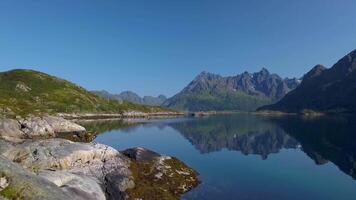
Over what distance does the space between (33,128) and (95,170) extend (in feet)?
218

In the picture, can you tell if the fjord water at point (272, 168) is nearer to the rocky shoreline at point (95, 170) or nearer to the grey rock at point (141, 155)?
the rocky shoreline at point (95, 170)

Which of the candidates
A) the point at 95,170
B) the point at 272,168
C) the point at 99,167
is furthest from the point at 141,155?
the point at 272,168

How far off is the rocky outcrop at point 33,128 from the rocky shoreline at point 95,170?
37236 mm

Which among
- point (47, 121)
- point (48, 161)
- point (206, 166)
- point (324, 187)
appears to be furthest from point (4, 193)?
point (47, 121)

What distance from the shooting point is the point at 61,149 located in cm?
4750

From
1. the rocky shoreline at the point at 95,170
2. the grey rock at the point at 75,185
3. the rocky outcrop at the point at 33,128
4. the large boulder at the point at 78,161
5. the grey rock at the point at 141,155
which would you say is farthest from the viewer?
the rocky outcrop at the point at 33,128

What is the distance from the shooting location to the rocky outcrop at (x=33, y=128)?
90625 mm

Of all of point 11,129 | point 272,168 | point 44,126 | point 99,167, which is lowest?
point 272,168

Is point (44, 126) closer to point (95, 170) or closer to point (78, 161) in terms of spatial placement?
point (78, 161)

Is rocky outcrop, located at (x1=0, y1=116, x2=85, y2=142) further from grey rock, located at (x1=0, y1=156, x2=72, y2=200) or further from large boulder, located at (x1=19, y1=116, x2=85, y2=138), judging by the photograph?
grey rock, located at (x1=0, y1=156, x2=72, y2=200)

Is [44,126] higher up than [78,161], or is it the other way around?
[44,126]

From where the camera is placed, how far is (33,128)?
105 metres

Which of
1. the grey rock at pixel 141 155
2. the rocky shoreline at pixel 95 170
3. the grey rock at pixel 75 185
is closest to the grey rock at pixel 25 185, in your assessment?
the rocky shoreline at pixel 95 170

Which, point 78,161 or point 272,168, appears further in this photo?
point 272,168
